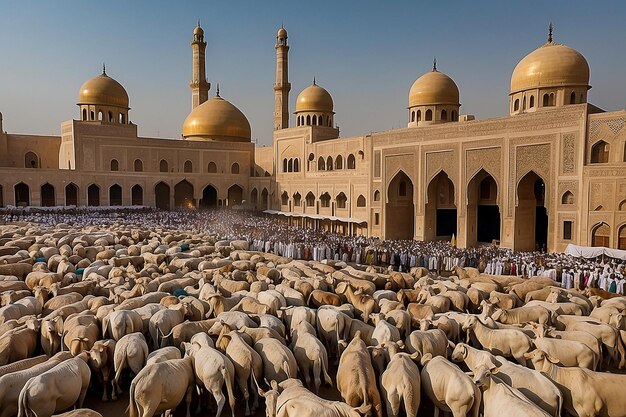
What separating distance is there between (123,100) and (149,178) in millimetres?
6487

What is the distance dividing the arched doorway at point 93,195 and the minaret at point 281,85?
544 inches

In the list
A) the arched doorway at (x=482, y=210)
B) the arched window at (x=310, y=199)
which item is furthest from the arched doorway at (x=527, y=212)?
the arched window at (x=310, y=199)

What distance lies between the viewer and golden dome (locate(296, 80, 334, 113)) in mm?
34125

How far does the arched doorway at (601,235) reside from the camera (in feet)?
51.3

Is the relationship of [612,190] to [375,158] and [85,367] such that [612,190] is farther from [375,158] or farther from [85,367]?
[85,367]

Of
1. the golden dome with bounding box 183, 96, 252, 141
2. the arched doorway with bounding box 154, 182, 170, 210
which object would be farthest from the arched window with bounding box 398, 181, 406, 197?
the arched doorway with bounding box 154, 182, 170, 210

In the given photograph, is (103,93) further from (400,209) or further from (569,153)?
(569,153)

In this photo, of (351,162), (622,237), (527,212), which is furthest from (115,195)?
(622,237)

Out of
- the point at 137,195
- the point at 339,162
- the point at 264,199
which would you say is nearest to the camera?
the point at 339,162

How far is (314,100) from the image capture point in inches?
1342

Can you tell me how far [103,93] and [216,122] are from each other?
335 inches

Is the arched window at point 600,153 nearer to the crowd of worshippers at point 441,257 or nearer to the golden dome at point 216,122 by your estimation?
the crowd of worshippers at point 441,257

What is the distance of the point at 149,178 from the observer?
3341 cm

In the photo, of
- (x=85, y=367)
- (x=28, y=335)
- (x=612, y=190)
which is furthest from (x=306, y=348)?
(x=612, y=190)
